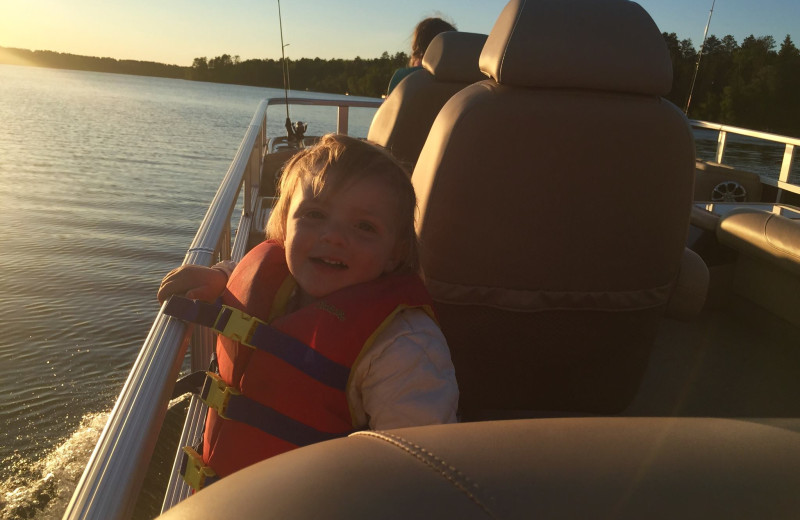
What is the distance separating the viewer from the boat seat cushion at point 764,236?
102 inches

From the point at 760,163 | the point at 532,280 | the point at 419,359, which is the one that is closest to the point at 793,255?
the point at 532,280

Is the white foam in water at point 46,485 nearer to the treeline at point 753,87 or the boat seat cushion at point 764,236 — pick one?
the boat seat cushion at point 764,236

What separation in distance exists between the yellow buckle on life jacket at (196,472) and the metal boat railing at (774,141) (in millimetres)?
4917

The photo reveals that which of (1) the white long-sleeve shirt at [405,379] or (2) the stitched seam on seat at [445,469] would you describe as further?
(1) the white long-sleeve shirt at [405,379]

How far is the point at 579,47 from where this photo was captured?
172cm

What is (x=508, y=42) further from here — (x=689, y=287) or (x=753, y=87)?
(x=753, y=87)

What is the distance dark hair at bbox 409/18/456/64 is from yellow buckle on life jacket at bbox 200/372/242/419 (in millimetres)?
3008

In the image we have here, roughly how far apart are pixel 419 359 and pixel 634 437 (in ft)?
2.38

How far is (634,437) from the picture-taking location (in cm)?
61

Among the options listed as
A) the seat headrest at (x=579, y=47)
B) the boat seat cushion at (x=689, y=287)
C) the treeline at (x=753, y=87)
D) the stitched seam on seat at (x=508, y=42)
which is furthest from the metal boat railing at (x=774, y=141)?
the stitched seam on seat at (x=508, y=42)

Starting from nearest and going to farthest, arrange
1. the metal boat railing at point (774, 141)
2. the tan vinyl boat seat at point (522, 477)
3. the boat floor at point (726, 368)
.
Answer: the tan vinyl boat seat at point (522, 477) → the boat floor at point (726, 368) → the metal boat railing at point (774, 141)

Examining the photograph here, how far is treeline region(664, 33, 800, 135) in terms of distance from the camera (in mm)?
10367

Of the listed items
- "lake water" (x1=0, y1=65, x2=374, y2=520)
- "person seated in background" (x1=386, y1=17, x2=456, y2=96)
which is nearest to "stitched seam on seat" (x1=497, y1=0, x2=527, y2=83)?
"person seated in background" (x1=386, y1=17, x2=456, y2=96)

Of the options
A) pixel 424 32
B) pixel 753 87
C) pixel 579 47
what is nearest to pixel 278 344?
pixel 579 47
